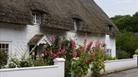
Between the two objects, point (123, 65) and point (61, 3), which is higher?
point (61, 3)

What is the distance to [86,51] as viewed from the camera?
21.2m

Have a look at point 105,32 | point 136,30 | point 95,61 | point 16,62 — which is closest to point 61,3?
point 105,32

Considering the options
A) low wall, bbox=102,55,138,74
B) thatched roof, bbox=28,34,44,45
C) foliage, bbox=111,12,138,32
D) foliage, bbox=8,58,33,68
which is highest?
foliage, bbox=111,12,138,32

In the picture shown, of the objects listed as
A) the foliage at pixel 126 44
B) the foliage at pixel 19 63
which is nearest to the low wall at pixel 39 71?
the foliage at pixel 19 63

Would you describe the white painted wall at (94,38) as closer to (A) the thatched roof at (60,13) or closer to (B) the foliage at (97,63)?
(A) the thatched roof at (60,13)

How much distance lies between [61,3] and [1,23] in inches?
381

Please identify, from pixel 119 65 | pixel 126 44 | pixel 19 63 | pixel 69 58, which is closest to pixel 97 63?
pixel 69 58

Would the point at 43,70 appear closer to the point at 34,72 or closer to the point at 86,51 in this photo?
the point at 34,72

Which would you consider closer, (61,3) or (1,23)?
(1,23)

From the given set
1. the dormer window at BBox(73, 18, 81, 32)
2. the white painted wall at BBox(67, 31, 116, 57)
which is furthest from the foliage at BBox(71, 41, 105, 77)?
the dormer window at BBox(73, 18, 81, 32)

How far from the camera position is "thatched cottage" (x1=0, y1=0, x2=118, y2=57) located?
69.7ft

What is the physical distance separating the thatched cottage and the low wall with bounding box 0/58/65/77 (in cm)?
437

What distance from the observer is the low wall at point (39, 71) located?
47.8 feet

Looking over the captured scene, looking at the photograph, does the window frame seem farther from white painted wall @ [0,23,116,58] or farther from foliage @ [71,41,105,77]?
foliage @ [71,41,105,77]
